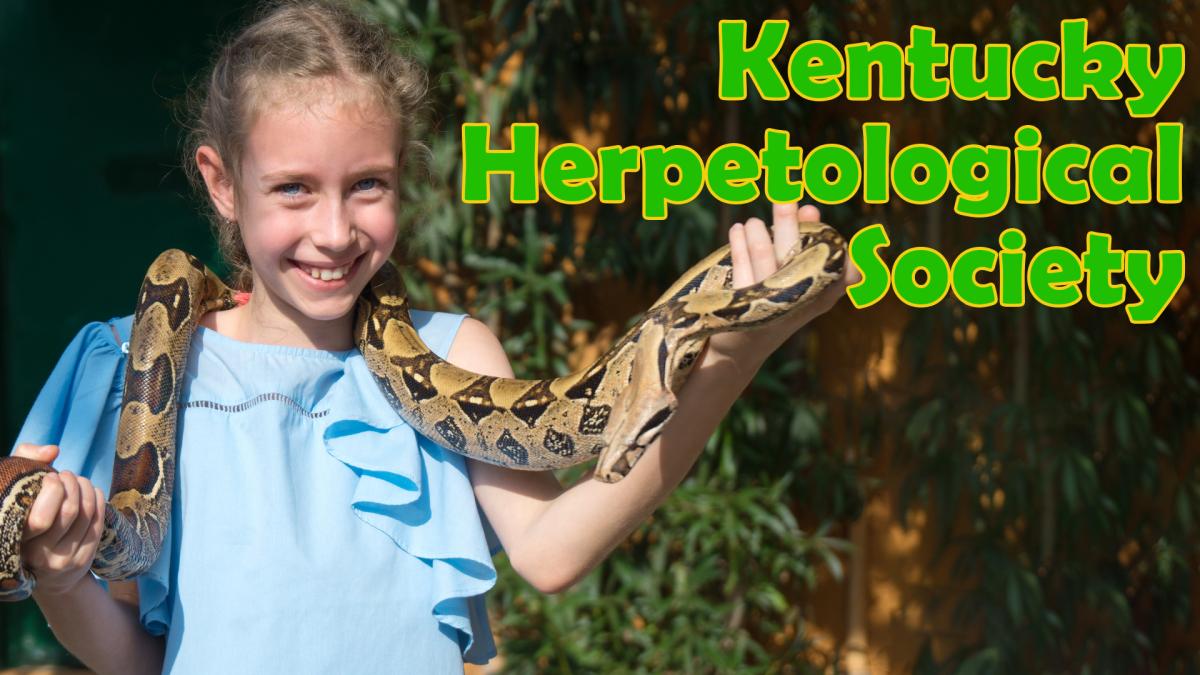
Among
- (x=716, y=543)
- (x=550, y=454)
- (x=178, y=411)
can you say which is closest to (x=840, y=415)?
(x=716, y=543)

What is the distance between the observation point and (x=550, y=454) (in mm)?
2131

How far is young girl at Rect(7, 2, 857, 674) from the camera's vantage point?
188 centimetres

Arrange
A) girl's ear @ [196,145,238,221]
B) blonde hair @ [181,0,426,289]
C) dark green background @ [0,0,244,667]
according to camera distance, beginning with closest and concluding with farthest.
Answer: blonde hair @ [181,0,426,289] < girl's ear @ [196,145,238,221] < dark green background @ [0,0,244,667]

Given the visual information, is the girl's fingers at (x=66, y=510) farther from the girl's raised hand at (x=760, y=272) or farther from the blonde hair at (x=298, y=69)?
the girl's raised hand at (x=760, y=272)

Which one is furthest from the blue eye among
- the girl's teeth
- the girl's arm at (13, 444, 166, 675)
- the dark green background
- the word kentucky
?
the dark green background

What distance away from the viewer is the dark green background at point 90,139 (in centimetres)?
523

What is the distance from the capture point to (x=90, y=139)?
5.24 metres

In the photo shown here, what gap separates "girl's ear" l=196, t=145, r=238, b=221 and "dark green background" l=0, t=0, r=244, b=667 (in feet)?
10.5

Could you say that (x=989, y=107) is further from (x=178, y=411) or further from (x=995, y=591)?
(x=178, y=411)

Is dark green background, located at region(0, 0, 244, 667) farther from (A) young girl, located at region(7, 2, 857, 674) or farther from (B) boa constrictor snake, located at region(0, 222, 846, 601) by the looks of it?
(A) young girl, located at region(7, 2, 857, 674)

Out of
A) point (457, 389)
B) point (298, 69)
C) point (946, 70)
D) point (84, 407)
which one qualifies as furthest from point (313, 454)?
point (946, 70)

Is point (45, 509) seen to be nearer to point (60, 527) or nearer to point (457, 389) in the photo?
point (60, 527)

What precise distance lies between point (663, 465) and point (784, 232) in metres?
0.39

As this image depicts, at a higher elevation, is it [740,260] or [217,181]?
[217,181]
